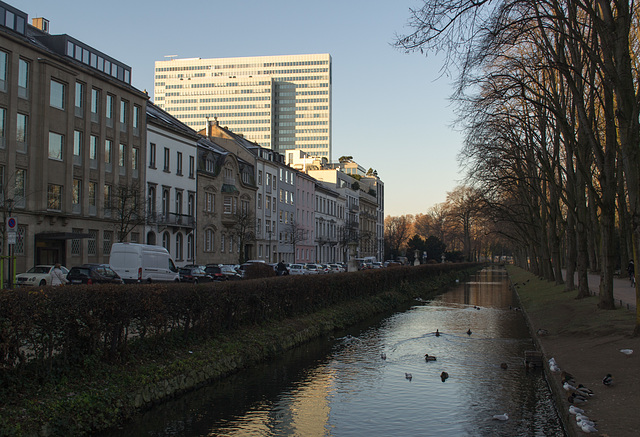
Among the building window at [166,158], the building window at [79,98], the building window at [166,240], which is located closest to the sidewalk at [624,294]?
the building window at [166,240]

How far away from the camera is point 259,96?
174m

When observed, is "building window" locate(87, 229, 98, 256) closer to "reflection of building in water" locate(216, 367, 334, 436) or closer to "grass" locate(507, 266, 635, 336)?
"grass" locate(507, 266, 635, 336)

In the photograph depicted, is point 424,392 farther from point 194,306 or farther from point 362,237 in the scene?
point 362,237

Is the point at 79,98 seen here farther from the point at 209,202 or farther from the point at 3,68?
the point at 209,202

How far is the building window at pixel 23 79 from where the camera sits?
115 ft

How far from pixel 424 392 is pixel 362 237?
315ft

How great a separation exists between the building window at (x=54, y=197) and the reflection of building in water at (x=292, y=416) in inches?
1160

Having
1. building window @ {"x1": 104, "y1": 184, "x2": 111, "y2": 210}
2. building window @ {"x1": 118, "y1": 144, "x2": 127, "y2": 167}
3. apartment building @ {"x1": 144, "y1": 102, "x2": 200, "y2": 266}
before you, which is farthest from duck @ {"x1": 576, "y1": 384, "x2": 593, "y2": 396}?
building window @ {"x1": 118, "y1": 144, "x2": 127, "y2": 167}

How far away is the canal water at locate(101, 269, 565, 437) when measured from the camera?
1031 cm

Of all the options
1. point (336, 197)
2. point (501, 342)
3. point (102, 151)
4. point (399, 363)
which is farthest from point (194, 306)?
point (336, 197)

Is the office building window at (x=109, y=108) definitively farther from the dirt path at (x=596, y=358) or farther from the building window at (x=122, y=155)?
the dirt path at (x=596, y=358)

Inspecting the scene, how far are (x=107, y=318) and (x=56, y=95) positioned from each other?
3175cm

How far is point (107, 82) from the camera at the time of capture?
1690 inches

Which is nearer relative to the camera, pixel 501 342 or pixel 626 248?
pixel 501 342
